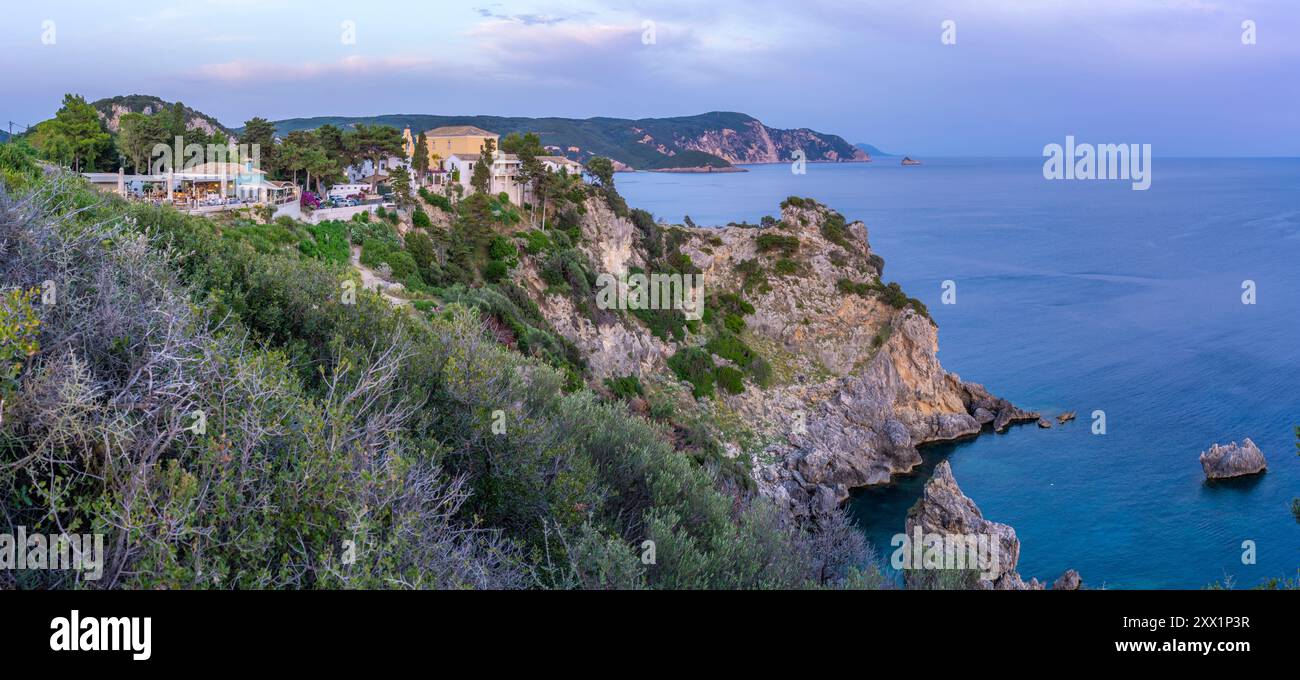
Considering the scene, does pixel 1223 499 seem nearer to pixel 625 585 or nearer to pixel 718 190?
pixel 625 585

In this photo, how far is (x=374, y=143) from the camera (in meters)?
46.8

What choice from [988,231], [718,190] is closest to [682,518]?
[988,231]

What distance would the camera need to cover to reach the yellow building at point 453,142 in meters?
56.2

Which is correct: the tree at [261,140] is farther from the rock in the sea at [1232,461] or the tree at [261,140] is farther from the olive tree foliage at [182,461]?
the rock in the sea at [1232,461]

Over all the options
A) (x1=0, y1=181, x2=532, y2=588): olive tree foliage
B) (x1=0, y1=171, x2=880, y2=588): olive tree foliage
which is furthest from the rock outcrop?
(x1=0, y1=181, x2=532, y2=588): olive tree foliage

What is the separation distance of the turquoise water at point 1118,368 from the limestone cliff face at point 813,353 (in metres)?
2.23

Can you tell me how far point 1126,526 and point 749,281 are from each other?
22573mm

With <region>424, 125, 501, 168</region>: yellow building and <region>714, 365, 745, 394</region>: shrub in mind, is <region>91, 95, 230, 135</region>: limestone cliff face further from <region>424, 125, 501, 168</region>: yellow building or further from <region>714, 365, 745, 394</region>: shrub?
<region>714, 365, 745, 394</region>: shrub

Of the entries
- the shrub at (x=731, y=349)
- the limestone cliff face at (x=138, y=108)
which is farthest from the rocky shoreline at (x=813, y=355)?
the limestone cliff face at (x=138, y=108)

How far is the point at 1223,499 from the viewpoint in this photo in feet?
114

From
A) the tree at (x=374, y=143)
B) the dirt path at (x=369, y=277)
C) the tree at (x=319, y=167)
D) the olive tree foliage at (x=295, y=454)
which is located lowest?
the olive tree foliage at (x=295, y=454)

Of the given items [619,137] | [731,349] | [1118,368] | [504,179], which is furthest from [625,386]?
[619,137]

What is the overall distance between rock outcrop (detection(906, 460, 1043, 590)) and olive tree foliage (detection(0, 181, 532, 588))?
22.1 meters

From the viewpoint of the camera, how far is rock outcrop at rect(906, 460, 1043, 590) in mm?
25562
